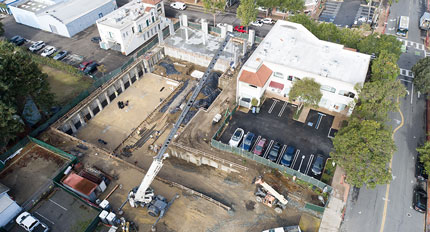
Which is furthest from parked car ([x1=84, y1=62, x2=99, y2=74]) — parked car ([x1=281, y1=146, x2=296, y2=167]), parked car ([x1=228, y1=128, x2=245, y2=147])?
parked car ([x1=281, y1=146, x2=296, y2=167])

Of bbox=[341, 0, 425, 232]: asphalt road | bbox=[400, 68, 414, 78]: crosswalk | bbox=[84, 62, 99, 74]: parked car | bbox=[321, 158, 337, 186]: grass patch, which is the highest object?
bbox=[84, 62, 99, 74]: parked car

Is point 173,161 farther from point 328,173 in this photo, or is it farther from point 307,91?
point 307,91

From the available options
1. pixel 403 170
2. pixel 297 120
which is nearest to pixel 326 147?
pixel 297 120

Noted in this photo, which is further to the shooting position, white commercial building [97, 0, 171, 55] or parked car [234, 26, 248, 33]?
parked car [234, 26, 248, 33]

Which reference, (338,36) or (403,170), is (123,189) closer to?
(403,170)

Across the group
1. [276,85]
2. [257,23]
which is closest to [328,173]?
[276,85]

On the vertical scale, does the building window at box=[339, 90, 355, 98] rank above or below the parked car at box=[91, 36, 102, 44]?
above

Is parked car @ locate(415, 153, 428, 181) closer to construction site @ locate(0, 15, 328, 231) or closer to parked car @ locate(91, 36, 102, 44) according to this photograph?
construction site @ locate(0, 15, 328, 231)

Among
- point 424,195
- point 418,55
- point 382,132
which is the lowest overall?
point 424,195
